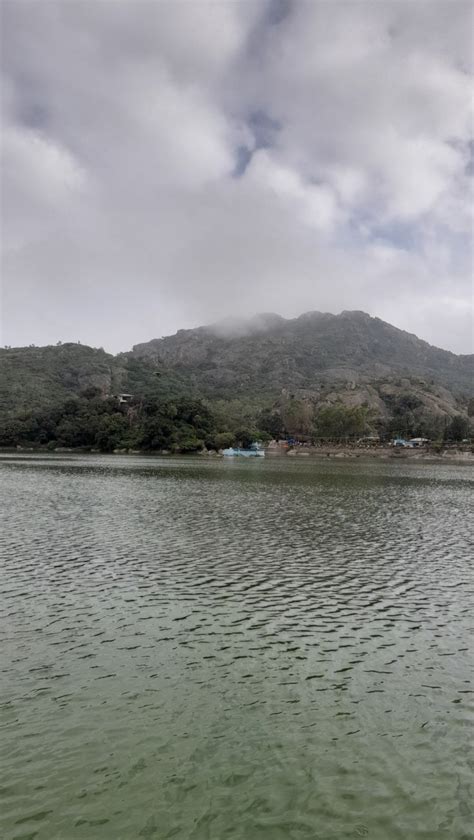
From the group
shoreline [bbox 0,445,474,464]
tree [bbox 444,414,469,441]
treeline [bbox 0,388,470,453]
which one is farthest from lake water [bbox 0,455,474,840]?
tree [bbox 444,414,469,441]

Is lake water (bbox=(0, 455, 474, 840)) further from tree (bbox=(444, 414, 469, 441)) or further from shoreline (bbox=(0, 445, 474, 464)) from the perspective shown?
tree (bbox=(444, 414, 469, 441))

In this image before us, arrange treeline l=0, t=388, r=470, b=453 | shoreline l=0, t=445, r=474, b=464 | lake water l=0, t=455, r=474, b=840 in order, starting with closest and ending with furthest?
lake water l=0, t=455, r=474, b=840, shoreline l=0, t=445, r=474, b=464, treeline l=0, t=388, r=470, b=453

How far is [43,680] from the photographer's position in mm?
12234

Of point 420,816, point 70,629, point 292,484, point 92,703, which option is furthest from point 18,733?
point 292,484

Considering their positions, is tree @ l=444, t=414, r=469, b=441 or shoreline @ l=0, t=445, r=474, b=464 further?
tree @ l=444, t=414, r=469, b=441

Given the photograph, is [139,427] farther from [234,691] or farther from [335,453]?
[234,691]

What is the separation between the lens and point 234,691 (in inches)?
472

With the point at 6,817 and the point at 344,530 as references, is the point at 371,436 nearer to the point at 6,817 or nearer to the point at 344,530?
the point at 344,530

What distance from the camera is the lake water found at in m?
8.10

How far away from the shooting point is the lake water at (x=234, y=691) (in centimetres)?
810

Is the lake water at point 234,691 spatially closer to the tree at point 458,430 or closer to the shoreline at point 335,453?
the shoreline at point 335,453

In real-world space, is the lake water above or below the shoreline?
below

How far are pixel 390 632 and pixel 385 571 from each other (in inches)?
316

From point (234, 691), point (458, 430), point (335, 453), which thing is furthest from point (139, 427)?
point (234, 691)
